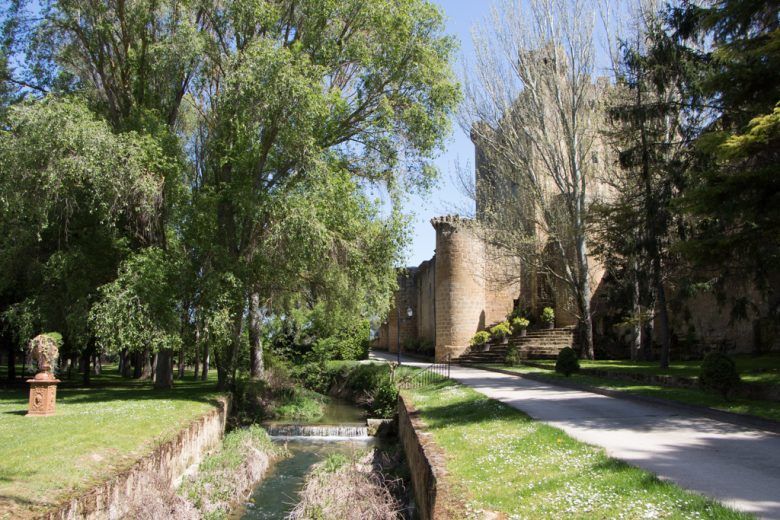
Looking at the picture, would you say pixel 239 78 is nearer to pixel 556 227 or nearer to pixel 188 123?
pixel 188 123

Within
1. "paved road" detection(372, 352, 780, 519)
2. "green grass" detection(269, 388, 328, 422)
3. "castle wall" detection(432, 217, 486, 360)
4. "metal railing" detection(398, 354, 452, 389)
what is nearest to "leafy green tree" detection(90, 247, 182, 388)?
"green grass" detection(269, 388, 328, 422)

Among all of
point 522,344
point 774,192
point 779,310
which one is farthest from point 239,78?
point 522,344

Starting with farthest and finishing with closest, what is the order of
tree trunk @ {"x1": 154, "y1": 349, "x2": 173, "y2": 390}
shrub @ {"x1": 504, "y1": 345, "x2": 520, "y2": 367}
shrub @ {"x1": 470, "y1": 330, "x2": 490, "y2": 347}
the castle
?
1. shrub @ {"x1": 470, "y1": 330, "x2": 490, "y2": 347}
2. shrub @ {"x1": 504, "y1": 345, "x2": 520, "y2": 367}
3. the castle
4. tree trunk @ {"x1": 154, "y1": 349, "x2": 173, "y2": 390}

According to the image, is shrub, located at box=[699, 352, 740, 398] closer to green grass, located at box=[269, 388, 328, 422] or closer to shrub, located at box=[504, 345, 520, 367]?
green grass, located at box=[269, 388, 328, 422]

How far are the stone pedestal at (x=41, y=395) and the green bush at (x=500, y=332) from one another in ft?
73.8

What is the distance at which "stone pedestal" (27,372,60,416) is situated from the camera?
38.2ft

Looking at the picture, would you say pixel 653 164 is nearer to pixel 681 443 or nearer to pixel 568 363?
pixel 568 363

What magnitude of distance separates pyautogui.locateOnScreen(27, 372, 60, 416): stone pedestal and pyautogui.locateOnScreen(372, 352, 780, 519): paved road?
9231 millimetres

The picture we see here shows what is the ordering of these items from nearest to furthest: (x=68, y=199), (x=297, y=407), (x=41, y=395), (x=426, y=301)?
(x=41, y=395)
(x=68, y=199)
(x=297, y=407)
(x=426, y=301)

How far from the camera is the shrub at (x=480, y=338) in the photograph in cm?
3123

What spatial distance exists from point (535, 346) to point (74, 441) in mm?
22347

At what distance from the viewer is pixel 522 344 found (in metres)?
28.7

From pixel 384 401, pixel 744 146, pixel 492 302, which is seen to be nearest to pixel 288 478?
pixel 384 401

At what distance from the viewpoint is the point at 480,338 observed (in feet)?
103
